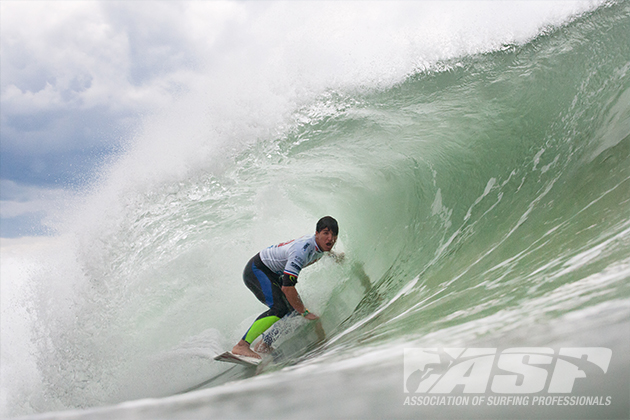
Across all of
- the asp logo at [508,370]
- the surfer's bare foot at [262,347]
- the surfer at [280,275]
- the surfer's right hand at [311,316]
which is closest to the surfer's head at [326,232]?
the surfer at [280,275]

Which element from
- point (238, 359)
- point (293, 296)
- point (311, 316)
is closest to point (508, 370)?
point (293, 296)

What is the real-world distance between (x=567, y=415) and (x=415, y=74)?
18.5ft

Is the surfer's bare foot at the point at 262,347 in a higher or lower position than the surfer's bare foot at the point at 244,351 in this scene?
lower

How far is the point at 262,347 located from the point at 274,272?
0.66 meters

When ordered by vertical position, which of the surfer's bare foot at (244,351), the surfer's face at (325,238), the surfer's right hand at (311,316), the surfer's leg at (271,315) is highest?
the surfer's face at (325,238)

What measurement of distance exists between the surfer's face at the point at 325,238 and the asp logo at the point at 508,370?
2342 millimetres

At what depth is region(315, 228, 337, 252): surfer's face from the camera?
3.47 m

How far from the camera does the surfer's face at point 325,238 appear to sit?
11.4 feet

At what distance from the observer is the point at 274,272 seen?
3705 mm

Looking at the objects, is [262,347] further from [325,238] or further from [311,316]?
[325,238]

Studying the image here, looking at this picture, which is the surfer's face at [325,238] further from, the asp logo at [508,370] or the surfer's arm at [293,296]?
the asp logo at [508,370]

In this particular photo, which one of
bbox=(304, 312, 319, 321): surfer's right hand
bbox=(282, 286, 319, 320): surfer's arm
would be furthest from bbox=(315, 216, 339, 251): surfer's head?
bbox=(304, 312, 319, 321): surfer's right hand

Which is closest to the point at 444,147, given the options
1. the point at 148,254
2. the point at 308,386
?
the point at 148,254

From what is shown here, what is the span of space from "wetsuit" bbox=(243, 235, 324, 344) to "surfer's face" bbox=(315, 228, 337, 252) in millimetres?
57
